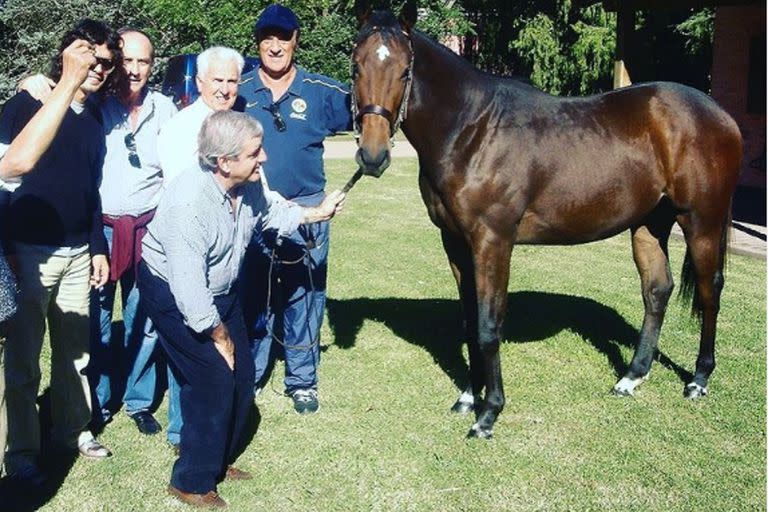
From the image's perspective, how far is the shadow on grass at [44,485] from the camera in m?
3.59

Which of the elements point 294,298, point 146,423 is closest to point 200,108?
point 294,298

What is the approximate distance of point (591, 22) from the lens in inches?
939

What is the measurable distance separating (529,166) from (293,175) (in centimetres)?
132

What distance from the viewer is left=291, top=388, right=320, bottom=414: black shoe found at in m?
4.74

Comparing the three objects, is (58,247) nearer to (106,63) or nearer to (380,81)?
(106,63)

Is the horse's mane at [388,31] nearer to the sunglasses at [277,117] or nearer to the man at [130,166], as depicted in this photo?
the sunglasses at [277,117]

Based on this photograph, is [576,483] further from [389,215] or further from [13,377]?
[389,215]

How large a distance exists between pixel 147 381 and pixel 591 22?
72.7 ft

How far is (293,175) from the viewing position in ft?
14.8

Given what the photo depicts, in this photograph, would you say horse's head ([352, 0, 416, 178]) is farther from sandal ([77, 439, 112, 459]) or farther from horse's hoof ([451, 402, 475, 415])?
sandal ([77, 439, 112, 459])

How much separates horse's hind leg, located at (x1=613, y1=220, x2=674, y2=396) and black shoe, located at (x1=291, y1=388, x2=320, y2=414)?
199 cm

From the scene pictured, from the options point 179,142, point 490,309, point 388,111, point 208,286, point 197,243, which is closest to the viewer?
point 197,243

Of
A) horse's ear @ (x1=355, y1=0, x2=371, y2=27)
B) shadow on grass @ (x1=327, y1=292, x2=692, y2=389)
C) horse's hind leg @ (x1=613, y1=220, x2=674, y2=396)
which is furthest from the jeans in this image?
horse's hind leg @ (x1=613, y1=220, x2=674, y2=396)

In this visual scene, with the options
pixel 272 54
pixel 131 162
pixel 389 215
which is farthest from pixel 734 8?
pixel 131 162
